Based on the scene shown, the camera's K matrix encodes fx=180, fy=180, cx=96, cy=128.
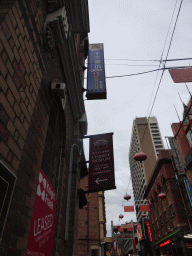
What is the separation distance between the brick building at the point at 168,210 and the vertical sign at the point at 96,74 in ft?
50.8

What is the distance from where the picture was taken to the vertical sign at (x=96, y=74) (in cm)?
847

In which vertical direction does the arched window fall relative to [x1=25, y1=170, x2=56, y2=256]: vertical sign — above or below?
above

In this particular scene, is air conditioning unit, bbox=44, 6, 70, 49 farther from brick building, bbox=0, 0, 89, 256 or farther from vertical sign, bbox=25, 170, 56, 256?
vertical sign, bbox=25, 170, 56, 256

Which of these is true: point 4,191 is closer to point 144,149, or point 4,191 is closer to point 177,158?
point 177,158

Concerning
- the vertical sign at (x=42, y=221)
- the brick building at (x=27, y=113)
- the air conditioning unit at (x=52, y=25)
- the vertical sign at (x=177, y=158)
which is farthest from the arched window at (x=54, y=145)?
the vertical sign at (x=177, y=158)

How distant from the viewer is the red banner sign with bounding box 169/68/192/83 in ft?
→ 23.1

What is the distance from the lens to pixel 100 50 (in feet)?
35.6

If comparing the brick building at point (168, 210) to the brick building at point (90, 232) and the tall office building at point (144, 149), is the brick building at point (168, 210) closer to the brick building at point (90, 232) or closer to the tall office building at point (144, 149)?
the brick building at point (90, 232)

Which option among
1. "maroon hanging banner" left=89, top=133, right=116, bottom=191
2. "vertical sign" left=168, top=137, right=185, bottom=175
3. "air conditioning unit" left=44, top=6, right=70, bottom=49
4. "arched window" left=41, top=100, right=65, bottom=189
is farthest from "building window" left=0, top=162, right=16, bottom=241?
"vertical sign" left=168, top=137, right=185, bottom=175

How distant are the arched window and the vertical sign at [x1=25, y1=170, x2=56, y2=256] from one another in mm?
468

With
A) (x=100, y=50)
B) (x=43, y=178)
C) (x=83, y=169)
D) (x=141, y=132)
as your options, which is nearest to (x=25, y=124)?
(x=43, y=178)

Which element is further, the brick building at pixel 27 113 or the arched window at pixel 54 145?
the arched window at pixel 54 145

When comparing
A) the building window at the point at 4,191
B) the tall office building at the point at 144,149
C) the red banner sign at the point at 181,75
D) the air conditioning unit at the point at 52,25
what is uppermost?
the tall office building at the point at 144,149

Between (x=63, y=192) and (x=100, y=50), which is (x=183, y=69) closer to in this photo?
(x=100, y=50)
